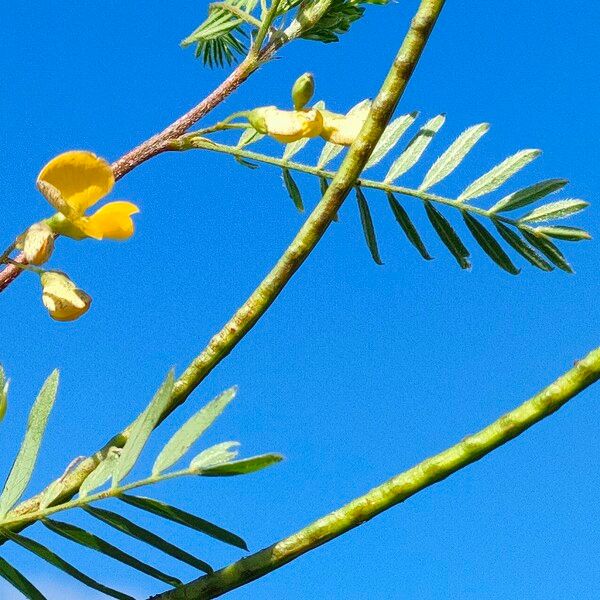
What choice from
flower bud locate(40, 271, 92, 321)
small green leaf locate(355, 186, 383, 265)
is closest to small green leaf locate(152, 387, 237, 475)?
flower bud locate(40, 271, 92, 321)

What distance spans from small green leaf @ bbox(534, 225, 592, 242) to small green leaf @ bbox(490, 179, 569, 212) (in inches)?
1.2

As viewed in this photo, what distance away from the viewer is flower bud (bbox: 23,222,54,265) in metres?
0.75

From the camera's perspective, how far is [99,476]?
637 millimetres

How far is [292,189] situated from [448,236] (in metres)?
0.18

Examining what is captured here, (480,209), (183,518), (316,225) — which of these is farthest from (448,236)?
(183,518)

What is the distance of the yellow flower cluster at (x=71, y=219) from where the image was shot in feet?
2.48

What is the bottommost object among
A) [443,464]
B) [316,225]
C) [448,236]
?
[443,464]

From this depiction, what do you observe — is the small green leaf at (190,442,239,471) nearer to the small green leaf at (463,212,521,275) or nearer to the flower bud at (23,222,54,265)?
the flower bud at (23,222,54,265)

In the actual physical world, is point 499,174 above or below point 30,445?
above

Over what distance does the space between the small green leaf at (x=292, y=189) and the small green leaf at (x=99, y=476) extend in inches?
18.6

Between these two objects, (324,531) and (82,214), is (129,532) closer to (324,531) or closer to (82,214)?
(324,531)

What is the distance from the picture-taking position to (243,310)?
667 millimetres

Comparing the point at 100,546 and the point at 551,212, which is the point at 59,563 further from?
the point at 551,212

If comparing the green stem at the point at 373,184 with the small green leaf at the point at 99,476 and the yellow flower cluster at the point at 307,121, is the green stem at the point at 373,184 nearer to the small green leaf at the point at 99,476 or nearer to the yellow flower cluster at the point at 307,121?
the yellow flower cluster at the point at 307,121
